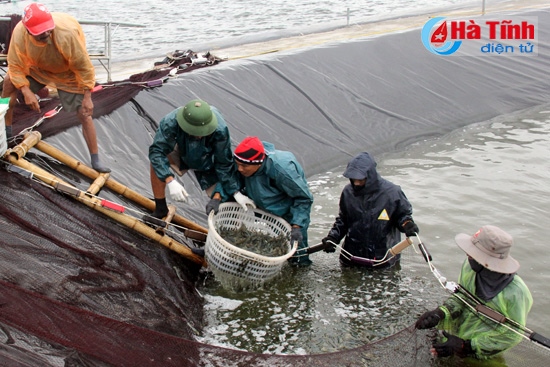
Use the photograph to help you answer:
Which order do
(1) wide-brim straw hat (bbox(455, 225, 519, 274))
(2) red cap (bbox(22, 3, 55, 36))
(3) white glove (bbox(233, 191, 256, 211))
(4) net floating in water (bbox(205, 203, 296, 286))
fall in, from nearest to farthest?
(1) wide-brim straw hat (bbox(455, 225, 519, 274)) < (4) net floating in water (bbox(205, 203, 296, 286)) < (2) red cap (bbox(22, 3, 55, 36)) < (3) white glove (bbox(233, 191, 256, 211))

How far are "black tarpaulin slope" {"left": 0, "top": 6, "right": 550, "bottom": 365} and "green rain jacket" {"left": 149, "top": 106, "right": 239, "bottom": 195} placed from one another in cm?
68

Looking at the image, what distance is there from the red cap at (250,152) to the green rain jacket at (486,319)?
1.81 meters

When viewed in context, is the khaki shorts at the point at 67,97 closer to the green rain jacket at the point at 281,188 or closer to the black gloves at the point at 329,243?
the green rain jacket at the point at 281,188

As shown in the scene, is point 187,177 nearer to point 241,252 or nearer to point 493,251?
point 241,252

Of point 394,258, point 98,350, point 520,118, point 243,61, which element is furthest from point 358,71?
point 98,350

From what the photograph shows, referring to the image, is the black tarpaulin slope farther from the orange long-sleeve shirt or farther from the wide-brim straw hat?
the wide-brim straw hat

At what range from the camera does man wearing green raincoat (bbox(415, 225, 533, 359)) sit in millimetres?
3969

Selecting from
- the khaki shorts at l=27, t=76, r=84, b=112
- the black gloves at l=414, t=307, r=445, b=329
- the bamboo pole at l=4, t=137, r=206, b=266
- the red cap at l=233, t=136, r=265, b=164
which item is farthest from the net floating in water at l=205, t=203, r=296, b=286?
the khaki shorts at l=27, t=76, r=84, b=112

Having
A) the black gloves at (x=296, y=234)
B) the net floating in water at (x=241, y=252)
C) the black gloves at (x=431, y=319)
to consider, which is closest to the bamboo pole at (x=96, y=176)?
the net floating in water at (x=241, y=252)

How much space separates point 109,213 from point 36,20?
165 centimetres

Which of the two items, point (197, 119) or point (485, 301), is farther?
point (197, 119)

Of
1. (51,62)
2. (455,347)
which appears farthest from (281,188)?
(51,62)

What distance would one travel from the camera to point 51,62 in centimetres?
554

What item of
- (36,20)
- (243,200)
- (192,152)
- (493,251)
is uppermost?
(36,20)
